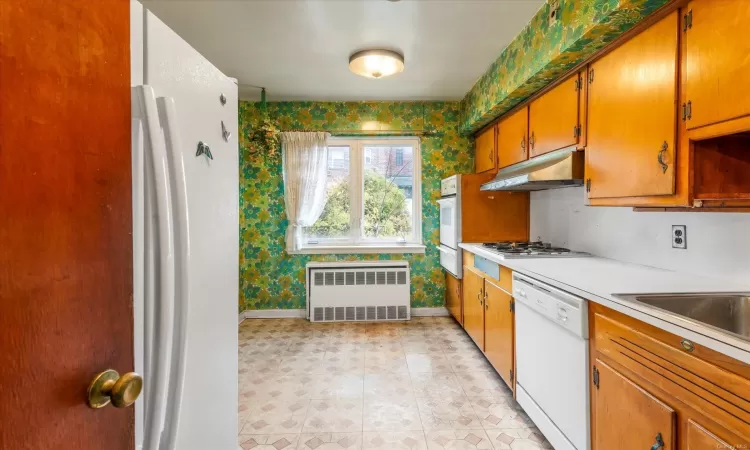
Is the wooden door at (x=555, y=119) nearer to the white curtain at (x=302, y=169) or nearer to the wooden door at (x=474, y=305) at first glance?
the wooden door at (x=474, y=305)

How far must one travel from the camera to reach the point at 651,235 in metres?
1.92

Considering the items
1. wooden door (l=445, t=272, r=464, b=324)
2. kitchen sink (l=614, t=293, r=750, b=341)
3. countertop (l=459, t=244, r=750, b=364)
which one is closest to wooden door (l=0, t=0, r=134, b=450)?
countertop (l=459, t=244, r=750, b=364)

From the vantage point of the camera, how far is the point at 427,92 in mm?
3654

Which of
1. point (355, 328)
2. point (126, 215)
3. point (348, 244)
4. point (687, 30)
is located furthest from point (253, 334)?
point (687, 30)

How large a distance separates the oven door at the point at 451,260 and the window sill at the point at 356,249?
251mm

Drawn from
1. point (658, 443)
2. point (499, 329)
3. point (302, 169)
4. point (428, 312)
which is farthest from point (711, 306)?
point (302, 169)

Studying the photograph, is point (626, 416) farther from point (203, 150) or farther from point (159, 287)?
point (203, 150)

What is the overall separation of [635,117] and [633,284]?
76 centimetres

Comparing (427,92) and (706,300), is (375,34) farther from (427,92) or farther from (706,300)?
(706,300)

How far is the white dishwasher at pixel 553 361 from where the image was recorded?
1.50 meters

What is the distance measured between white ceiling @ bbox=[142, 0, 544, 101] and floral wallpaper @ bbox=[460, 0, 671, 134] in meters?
0.11

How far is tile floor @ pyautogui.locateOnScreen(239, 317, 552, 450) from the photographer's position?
1.90 meters

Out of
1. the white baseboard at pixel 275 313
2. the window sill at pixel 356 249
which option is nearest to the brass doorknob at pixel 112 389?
the window sill at pixel 356 249

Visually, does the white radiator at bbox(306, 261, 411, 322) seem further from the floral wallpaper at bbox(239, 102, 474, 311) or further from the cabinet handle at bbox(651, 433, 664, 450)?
the cabinet handle at bbox(651, 433, 664, 450)
